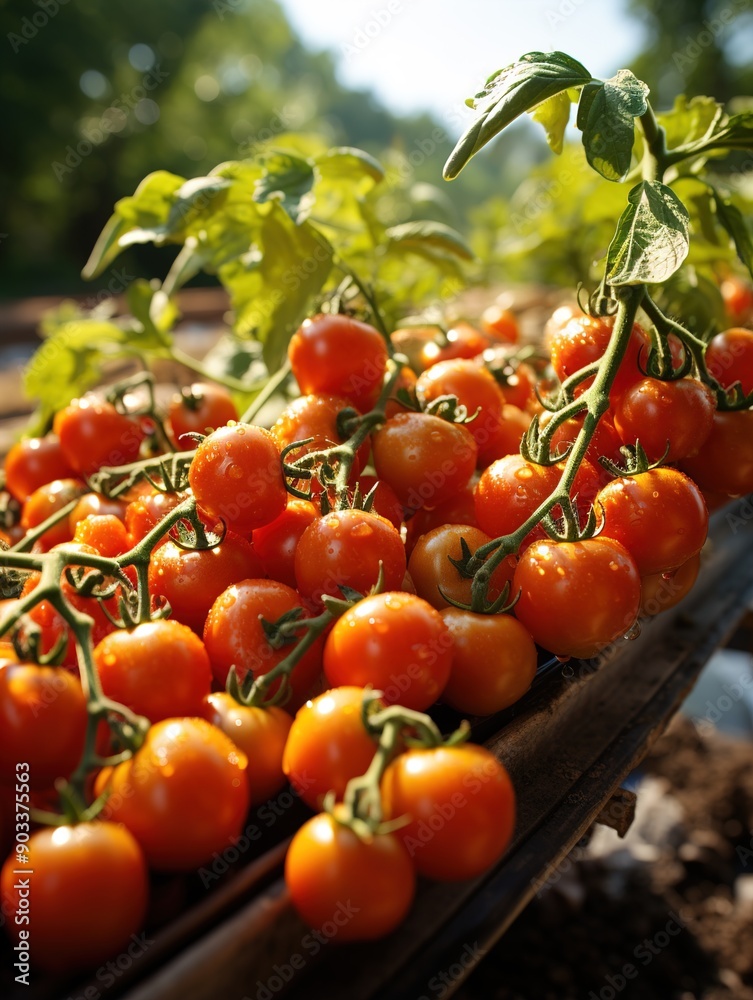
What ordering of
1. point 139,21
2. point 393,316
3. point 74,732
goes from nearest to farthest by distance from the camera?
point 74,732
point 393,316
point 139,21

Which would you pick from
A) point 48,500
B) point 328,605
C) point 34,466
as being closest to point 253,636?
point 328,605

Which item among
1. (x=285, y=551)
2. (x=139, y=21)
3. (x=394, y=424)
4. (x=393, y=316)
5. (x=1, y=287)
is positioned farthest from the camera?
(x=139, y=21)

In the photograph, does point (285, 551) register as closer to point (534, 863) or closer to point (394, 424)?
point (394, 424)

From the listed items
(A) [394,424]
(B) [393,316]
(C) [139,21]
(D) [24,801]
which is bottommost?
(D) [24,801]

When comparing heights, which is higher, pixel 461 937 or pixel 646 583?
pixel 646 583

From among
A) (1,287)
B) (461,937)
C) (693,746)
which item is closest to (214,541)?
(461,937)

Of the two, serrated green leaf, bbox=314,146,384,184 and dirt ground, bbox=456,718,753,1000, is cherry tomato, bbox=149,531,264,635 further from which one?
dirt ground, bbox=456,718,753,1000

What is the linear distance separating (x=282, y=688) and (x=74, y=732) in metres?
0.22

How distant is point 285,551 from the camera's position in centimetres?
104

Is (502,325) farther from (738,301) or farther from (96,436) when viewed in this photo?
(96,436)

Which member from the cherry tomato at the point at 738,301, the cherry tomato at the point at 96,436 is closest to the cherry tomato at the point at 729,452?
the cherry tomato at the point at 96,436

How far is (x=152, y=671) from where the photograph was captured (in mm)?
813

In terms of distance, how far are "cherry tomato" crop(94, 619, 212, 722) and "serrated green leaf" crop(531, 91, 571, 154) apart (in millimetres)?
927

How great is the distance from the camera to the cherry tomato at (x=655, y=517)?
987 mm
